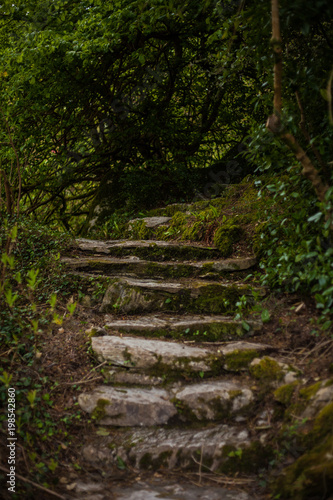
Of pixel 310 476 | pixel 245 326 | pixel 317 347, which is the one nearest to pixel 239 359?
pixel 245 326

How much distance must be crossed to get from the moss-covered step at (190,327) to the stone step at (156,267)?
2.60 ft

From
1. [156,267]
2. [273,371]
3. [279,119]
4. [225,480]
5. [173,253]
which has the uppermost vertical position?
[279,119]

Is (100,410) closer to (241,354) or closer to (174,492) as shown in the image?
(174,492)

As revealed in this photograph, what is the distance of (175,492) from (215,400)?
71cm

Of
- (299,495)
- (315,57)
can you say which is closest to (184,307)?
(299,495)

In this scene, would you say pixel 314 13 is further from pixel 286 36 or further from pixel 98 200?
pixel 98 200

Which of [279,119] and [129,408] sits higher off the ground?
[279,119]

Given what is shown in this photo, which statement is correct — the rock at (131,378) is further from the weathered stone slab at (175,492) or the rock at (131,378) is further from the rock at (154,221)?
the rock at (154,221)

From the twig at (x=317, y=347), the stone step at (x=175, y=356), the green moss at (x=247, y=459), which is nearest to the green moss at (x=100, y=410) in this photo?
the stone step at (x=175, y=356)

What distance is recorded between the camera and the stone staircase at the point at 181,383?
2650mm

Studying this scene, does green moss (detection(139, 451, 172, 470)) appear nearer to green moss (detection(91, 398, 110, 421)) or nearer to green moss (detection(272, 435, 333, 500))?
green moss (detection(91, 398, 110, 421))

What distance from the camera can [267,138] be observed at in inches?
134

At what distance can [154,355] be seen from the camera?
3.27 metres

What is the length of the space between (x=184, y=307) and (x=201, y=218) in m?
1.86
